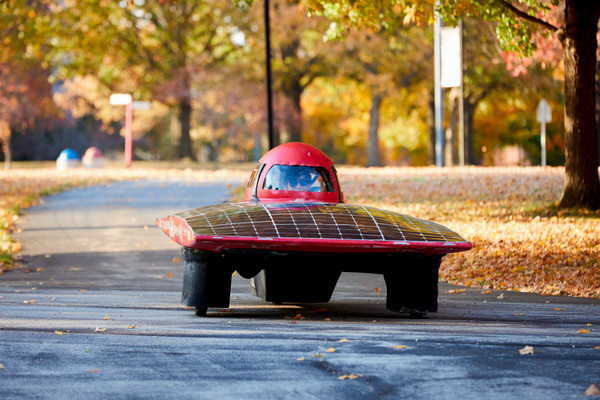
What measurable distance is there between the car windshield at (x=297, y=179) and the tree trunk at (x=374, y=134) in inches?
1717

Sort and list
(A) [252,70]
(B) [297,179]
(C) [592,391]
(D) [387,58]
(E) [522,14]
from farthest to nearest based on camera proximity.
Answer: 1. (A) [252,70]
2. (D) [387,58]
3. (E) [522,14]
4. (B) [297,179]
5. (C) [592,391]

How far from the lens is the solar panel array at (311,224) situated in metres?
8.20

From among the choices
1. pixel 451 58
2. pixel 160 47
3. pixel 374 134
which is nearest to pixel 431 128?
pixel 374 134

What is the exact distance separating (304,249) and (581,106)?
916cm

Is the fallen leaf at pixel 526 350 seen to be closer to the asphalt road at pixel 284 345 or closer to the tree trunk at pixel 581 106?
the asphalt road at pixel 284 345

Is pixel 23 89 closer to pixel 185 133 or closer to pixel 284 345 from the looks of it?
pixel 185 133

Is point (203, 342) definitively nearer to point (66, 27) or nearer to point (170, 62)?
point (66, 27)

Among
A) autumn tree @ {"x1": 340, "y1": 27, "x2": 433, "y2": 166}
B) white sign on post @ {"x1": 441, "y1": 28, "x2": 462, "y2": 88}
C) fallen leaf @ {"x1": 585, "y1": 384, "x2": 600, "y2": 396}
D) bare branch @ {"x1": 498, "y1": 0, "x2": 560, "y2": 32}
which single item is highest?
autumn tree @ {"x1": 340, "y1": 27, "x2": 433, "y2": 166}

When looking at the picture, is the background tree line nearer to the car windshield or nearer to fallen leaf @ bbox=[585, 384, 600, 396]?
the car windshield

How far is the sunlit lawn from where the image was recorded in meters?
12.1

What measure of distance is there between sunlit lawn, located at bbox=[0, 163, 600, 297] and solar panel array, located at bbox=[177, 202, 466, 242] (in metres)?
3.27

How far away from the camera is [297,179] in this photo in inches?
398

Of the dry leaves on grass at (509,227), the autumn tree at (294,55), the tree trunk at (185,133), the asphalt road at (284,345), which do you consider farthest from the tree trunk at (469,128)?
the asphalt road at (284,345)

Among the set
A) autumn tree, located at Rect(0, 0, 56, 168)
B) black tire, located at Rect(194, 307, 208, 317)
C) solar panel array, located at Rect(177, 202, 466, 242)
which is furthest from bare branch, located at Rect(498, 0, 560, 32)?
autumn tree, located at Rect(0, 0, 56, 168)
